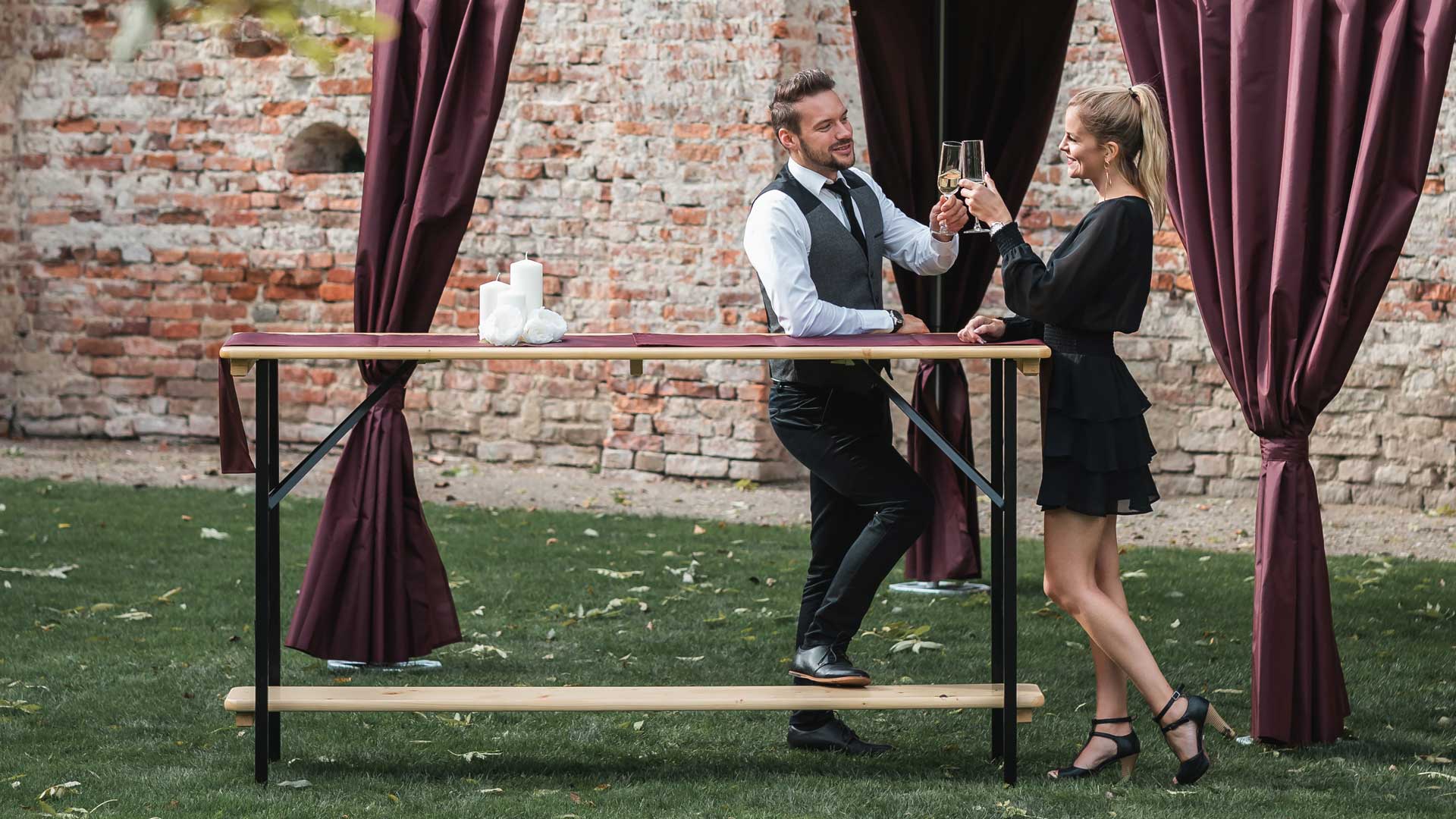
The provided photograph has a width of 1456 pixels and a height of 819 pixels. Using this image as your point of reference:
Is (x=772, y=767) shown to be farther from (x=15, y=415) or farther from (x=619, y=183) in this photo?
(x=15, y=415)

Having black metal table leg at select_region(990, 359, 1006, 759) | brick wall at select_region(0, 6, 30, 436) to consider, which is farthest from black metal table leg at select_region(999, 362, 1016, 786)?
brick wall at select_region(0, 6, 30, 436)

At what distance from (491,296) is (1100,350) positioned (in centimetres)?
148

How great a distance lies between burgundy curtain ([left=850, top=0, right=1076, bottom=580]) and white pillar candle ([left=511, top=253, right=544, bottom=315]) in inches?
94.4

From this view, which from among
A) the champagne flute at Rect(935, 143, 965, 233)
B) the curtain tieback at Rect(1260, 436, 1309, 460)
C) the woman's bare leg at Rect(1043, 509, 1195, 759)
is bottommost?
the woman's bare leg at Rect(1043, 509, 1195, 759)

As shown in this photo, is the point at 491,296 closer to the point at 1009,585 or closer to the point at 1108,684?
the point at 1009,585

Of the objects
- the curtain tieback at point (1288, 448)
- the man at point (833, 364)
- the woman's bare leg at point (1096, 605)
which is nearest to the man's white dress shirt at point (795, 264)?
the man at point (833, 364)

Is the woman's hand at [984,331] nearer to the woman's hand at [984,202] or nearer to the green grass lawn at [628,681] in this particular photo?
the woman's hand at [984,202]

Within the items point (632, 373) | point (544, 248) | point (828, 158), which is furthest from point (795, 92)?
point (544, 248)

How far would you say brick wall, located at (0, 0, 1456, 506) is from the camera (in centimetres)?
862

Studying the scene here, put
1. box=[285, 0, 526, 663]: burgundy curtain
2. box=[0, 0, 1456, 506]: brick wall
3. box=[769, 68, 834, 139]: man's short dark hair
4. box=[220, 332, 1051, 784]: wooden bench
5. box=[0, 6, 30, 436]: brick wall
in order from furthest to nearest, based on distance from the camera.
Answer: box=[0, 6, 30, 436]: brick wall < box=[0, 0, 1456, 506]: brick wall < box=[285, 0, 526, 663]: burgundy curtain < box=[769, 68, 834, 139]: man's short dark hair < box=[220, 332, 1051, 784]: wooden bench

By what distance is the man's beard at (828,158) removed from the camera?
3939 millimetres

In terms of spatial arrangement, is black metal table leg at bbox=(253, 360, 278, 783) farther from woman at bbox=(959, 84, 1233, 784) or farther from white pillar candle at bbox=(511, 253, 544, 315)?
woman at bbox=(959, 84, 1233, 784)

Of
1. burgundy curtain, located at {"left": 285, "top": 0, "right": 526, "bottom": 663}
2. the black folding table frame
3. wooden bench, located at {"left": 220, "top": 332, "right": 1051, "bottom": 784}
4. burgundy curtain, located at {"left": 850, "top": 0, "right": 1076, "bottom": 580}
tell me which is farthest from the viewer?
burgundy curtain, located at {"left": 850, "top": 0, "right": 1076, "bottom": 580}

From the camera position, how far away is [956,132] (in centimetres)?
611
